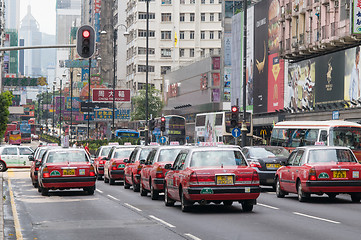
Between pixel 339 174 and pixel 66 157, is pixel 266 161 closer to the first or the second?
pixel 339 174

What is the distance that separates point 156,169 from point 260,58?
61.5 metres

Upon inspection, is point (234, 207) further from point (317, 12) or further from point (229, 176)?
point (317, 12)

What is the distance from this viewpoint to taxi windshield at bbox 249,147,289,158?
95.0 feet

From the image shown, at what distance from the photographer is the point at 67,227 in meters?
15.9

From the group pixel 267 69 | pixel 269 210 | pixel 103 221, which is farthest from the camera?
pixel 267 69

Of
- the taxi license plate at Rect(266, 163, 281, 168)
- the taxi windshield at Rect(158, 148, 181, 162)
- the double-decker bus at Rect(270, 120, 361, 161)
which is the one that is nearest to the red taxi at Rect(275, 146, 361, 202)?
the taxi windshield at Rect(158, 148, 181, 162)

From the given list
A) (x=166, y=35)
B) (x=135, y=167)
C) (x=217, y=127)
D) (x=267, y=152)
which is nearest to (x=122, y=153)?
(x=135, y=167)

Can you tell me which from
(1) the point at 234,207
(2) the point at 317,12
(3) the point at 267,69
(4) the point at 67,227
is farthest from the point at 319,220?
(3) the point at 267,69

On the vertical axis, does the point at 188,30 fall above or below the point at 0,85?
above

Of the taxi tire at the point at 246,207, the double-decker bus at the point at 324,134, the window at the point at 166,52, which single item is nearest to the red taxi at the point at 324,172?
the taxi tire at the point at 246,207

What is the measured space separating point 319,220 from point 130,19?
129470 millimetres

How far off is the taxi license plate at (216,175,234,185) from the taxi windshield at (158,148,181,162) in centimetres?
667

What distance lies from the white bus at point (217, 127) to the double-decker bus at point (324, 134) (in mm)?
15040

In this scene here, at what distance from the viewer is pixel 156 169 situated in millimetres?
23281
